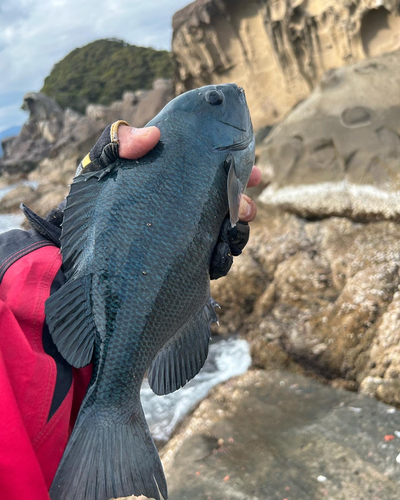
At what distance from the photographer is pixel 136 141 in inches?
57.8

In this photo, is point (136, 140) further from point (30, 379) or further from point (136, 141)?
point (30, 379)

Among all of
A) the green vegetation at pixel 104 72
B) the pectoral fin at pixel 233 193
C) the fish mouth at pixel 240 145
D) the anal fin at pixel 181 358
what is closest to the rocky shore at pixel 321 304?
the anal fin at pixel 181 358

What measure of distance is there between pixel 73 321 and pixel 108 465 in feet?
1.52

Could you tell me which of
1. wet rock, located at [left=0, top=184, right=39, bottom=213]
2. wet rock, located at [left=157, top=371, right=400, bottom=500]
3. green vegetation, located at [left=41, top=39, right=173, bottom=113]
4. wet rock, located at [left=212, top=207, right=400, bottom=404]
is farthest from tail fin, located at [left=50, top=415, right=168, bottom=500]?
green vegetation, located at [left=41, top=39, right=173, bottom=113]

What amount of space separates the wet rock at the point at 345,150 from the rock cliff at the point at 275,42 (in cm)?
276

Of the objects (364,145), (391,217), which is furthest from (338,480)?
(364,145)

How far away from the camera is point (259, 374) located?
4152 millimetres

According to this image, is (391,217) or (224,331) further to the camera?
(224,331)

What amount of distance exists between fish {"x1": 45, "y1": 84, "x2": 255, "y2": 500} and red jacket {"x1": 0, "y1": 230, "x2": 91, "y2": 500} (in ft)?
0.29

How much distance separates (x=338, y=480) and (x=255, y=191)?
510 cm

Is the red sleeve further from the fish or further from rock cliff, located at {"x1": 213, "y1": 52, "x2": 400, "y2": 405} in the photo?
rock cliff, located at {"x1": 213, "y1": 52, "x2": 400, "y2": 405}

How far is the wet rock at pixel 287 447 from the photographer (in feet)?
8.79

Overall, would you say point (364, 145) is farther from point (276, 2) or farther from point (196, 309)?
point (276, 2)

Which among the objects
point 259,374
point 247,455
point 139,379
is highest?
point 139,379
